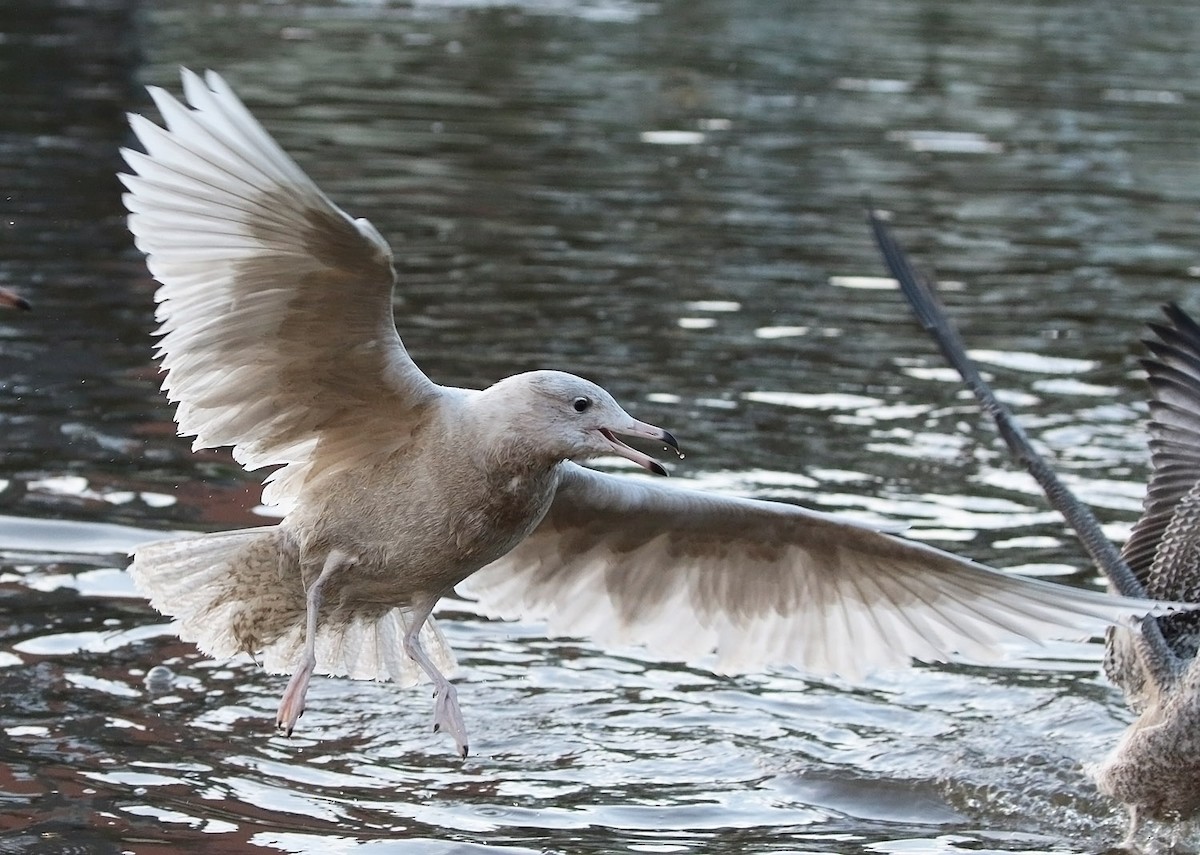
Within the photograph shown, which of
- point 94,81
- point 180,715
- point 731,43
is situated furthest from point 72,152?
point 731,43

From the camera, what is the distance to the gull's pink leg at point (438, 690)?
621 centimetres

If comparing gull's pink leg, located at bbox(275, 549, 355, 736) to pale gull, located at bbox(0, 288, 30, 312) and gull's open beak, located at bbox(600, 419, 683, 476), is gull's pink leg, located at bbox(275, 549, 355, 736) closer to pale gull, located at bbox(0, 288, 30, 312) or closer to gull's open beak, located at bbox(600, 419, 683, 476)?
gull's open beak, located at bbox(600, 419, 683, 476)

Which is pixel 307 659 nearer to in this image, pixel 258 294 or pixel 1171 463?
pixel 258 294

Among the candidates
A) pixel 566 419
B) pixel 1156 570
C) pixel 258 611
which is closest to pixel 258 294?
pixel 566 419

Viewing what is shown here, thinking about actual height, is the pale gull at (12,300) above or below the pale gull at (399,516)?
above

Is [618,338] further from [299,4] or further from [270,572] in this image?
[299,4]

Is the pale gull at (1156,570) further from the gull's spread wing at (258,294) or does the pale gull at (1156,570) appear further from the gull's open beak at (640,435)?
the gull's spread wing at (258,294)

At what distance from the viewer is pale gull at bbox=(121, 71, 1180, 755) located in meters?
5.84

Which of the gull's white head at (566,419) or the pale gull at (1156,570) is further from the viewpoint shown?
the pale gull at (1156,570)

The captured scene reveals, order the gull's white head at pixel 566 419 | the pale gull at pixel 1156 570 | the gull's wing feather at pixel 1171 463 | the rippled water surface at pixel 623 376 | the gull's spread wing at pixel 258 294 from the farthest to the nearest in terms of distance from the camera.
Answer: the gull's wing feather at pixel 1171 463, the pale gull at pixel 1156 570, the rippled water surface at pixel 623 376, the gull's white head at pixel 566 419, the gull's spread wing at pixel 258 294

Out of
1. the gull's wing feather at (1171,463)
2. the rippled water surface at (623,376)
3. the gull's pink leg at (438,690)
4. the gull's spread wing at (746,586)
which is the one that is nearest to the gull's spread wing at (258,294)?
the gull's pink leg at (438,690)

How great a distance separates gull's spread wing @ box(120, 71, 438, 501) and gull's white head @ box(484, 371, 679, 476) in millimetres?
403

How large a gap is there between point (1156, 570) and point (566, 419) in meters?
2.95

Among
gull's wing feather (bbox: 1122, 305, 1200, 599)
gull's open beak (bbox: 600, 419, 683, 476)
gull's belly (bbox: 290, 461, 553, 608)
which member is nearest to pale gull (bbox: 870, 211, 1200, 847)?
gull's wing feather (bbox: 1122, 305, 1200, 599)
